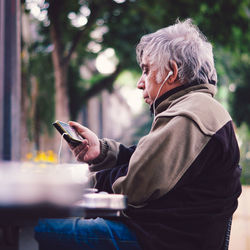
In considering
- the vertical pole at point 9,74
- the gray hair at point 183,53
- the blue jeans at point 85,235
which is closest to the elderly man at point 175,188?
the blue jeans at point 85,235

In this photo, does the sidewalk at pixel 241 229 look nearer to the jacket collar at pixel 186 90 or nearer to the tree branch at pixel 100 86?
the jacket collar at pixel 186 90

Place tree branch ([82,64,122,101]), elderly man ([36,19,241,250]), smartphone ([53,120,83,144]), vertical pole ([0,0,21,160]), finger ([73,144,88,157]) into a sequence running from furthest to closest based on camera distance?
1. tree branch ([82,64,122,101])
2. vertical pole ([0,0,21,160])
3. finger ([73,144,88,157])
4. smartphone ([53,120,83,144])
5. elderly man ([36,19,241,250])

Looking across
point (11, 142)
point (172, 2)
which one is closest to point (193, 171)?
point (11, 142)

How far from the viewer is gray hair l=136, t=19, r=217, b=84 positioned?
181cm

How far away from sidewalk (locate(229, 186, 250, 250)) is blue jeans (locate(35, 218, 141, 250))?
239 cm

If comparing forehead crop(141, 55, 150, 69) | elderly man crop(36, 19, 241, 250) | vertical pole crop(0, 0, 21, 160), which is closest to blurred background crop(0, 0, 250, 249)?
vertical pole crop(0, 0, 21, 160)

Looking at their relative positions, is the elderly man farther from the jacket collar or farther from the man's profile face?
the man's profile face

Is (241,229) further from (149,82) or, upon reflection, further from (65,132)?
(65,132)

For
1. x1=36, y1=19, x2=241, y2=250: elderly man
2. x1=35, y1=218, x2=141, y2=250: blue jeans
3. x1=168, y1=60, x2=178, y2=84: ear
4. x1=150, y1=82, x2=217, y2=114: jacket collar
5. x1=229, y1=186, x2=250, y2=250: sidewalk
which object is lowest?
x1=229, y1=186, x2=250, y2=250: sidewalk

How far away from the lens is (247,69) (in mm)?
13586

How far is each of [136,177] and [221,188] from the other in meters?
0.32

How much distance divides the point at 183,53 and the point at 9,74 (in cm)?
156

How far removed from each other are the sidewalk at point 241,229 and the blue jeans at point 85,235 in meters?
2.39

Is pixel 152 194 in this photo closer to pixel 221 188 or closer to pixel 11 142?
pixel 221 188
